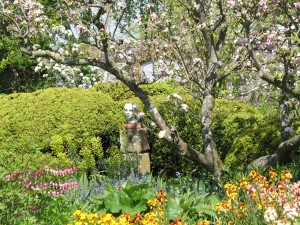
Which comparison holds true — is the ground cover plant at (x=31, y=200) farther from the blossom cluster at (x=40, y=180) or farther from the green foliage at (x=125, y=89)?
the green foliage at (x=125, y=89)

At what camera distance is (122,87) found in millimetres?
11266

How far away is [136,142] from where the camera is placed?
8516mm

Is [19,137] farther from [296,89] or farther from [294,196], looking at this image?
[294,196]

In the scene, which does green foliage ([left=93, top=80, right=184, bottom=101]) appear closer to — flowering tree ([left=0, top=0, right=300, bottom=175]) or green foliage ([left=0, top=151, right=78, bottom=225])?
flowering tree ([left=0, top=0, right=300, bottom=175])

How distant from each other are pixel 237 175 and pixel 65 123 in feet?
10.6

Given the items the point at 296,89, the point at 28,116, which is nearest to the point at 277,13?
the point at 296,89

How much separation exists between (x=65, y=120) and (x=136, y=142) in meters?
1.18

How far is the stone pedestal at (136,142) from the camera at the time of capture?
8.51 meters

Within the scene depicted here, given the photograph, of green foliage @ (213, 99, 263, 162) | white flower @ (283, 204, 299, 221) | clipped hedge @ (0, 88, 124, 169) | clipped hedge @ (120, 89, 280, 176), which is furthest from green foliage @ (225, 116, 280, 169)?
white flower @ (283, 204, 299, 221)

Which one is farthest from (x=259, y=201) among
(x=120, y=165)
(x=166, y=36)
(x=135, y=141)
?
(x=135, y=141)

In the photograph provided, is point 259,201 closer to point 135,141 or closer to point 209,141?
point 209,141

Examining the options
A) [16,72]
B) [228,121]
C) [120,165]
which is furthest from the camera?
[16,72]

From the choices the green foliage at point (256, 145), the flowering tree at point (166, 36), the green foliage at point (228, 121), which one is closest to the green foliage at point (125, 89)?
the green foliage at point (228, 121)

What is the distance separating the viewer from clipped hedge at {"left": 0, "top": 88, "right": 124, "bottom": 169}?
8.16 metres
